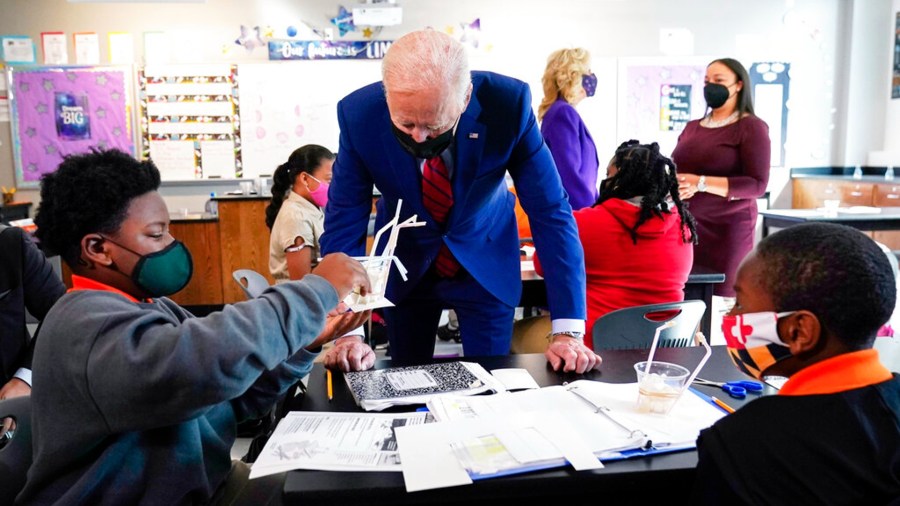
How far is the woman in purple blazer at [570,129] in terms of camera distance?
3260 millimetres

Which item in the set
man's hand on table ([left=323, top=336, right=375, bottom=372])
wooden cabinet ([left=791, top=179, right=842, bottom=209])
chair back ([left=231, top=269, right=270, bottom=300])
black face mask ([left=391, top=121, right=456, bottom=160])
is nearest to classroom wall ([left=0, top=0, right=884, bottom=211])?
wooden cabinet ([left=791, top=179, right=842, bottom=209])

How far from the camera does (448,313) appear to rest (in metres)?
4.66

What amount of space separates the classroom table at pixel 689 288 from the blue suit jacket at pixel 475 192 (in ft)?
2.50

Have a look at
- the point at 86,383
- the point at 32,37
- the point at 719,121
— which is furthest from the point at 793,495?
the point at 32,37

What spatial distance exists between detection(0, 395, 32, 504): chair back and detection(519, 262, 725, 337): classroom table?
5.55 ft

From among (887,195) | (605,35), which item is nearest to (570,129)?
(605,35)

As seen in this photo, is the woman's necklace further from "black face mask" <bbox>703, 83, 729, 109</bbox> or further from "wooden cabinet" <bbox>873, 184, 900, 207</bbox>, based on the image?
"wooden cabinet" <bbox>873, 184, 900, 207</bbox>

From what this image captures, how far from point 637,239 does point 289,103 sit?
4742 millimetres

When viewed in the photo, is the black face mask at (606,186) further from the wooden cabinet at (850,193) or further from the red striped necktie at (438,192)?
the wooden cabinet at (850,193)

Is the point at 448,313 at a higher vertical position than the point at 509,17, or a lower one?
lower

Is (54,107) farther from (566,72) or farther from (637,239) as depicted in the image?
(637,239)

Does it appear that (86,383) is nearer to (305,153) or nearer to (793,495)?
(793,495)

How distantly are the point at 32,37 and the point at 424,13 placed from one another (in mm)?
3556

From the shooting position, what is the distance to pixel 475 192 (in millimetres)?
1661
